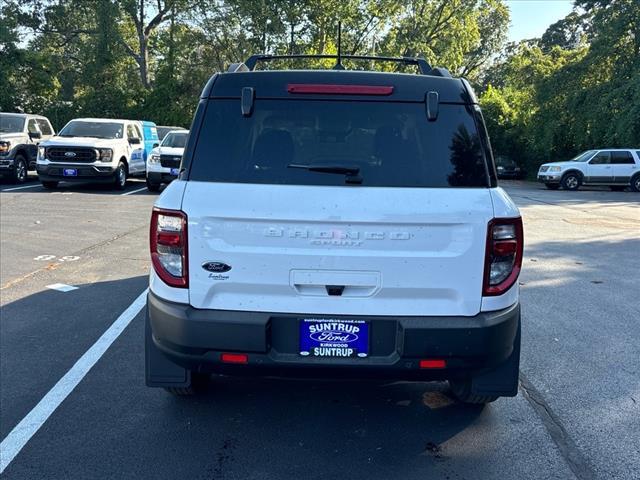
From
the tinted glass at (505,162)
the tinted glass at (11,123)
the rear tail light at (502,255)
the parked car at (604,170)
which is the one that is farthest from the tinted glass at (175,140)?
the tinted glass at (505,162)

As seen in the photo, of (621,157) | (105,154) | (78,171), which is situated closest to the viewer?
(78,171)

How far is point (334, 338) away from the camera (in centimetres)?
299

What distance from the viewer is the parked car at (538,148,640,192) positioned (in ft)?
81.3

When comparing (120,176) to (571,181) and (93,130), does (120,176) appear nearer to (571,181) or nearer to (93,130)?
(93,130)

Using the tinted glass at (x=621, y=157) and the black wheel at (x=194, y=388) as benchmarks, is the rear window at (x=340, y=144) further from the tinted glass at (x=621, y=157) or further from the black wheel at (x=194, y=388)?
the tinted glass at (x=621, y=157)

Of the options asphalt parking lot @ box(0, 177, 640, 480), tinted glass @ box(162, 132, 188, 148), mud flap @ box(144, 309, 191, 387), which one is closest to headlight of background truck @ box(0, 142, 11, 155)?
tinted glass @ box(162, 132, 188, 148)

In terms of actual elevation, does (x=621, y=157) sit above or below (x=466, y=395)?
above

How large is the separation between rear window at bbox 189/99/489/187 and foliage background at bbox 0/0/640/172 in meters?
28.6

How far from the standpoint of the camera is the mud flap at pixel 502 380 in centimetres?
333

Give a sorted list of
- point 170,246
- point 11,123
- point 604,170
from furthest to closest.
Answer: point 604,170
point 11,123
point 170,246

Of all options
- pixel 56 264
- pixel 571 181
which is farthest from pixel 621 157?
pixel 56 264

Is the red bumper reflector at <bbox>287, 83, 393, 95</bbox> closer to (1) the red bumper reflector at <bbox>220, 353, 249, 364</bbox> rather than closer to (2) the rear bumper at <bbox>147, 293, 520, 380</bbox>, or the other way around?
(2) the rear bumper at <bbox>147, 293, 520, 380</bbox>

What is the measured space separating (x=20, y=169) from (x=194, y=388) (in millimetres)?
16452

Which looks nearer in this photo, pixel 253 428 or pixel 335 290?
pixel 335 290
